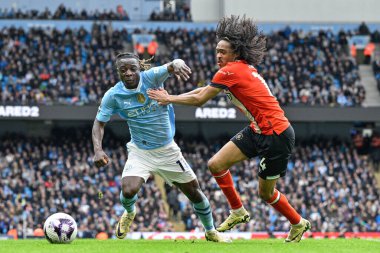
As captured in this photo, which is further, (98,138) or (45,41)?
(45,41)

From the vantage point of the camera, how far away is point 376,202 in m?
31.4

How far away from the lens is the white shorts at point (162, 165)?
12055 millimetres

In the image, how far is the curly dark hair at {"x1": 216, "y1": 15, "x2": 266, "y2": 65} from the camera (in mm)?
11219


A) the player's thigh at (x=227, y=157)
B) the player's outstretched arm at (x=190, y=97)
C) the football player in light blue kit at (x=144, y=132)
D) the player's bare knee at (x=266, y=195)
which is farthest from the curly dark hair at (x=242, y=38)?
the player's bare knee at (x=266, y=195)

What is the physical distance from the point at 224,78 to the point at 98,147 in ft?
6.73

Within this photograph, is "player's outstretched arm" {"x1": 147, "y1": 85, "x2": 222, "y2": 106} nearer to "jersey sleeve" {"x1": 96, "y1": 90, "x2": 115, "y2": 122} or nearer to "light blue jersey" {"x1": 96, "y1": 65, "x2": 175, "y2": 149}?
"light blue jersey" {"x1": 96, "y1": 65, "x2": 175, "y2": 149}

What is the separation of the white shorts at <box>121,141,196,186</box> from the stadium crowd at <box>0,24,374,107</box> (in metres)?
22.2

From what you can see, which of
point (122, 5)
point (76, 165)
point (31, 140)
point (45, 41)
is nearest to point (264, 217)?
point (76, 165)

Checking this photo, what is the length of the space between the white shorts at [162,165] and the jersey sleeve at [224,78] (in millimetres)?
1741

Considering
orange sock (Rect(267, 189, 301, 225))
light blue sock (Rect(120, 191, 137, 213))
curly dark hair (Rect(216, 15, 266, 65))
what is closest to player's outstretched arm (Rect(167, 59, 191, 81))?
curly dark hair (Rect(216, 15, 266, 65))

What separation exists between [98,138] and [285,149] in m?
2.61

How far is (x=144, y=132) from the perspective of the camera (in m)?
12.1

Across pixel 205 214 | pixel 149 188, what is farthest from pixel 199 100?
pixel 149 188

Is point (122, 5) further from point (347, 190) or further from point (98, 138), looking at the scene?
point (98, 138)
